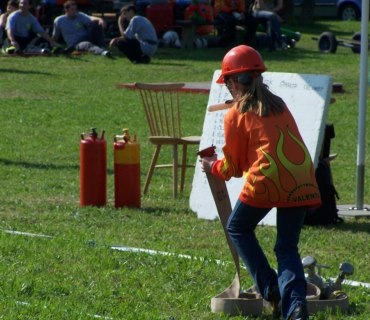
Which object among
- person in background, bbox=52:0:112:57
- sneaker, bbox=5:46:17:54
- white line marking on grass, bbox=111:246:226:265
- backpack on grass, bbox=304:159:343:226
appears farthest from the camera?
person in background, bbox=52:0:112:57

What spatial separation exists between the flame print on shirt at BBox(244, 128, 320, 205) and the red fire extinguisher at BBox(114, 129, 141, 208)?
13.2 feet

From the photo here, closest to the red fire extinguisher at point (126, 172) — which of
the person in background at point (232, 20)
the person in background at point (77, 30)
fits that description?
the person in background at point (77, 30)

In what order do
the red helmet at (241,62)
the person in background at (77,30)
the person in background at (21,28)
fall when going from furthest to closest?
1. the person in background at (77,30)
2. the person in background at (21,28)
3. the red helmet at (241,62)

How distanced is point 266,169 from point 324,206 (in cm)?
337

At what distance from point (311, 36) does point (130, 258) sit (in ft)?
82.4

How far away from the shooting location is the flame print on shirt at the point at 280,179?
6.23 meters

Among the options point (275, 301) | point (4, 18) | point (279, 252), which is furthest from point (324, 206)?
point (4, 18)

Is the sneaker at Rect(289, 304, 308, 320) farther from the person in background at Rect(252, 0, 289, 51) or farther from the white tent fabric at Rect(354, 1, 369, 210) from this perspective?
the person in background at Rect(252, 0, 289, 51)

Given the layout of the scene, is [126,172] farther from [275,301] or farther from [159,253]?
[275,301]

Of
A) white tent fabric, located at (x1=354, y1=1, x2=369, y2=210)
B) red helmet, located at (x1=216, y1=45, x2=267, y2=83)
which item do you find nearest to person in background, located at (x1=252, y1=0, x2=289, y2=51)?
white tent fabric, located at (x1=354, y1=1, x2=369, y2=210)

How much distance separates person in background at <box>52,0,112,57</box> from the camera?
25.7m

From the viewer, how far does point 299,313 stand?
6172 mm

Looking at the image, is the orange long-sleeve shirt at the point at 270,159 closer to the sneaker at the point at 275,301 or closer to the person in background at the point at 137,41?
the sneaker at the point at 275,301

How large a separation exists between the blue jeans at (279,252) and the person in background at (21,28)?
63.0ft
